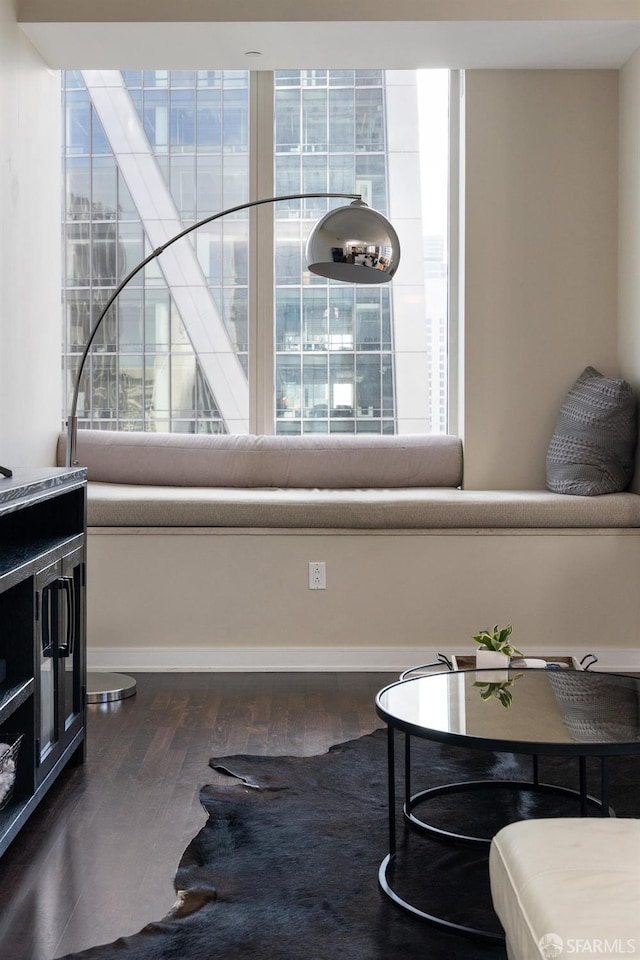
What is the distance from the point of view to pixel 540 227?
14.2ft

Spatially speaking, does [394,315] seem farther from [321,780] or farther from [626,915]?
[626,915]

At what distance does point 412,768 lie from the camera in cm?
270

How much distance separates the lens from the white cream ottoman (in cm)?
109

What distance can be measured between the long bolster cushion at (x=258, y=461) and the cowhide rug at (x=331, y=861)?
5.39 ft

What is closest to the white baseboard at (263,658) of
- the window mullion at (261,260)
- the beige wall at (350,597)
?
the beige wall at (350,597)

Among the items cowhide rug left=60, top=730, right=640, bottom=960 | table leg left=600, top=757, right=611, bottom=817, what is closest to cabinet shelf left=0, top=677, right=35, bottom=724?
cowhide rug left=60, top=730, right=640, bottom=960

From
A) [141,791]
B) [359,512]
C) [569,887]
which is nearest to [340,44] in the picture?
[359,512]

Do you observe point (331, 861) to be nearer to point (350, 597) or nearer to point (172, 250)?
point (350, 597)

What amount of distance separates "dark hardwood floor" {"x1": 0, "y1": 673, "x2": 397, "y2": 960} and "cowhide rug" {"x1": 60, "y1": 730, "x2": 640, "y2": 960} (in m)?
0.07

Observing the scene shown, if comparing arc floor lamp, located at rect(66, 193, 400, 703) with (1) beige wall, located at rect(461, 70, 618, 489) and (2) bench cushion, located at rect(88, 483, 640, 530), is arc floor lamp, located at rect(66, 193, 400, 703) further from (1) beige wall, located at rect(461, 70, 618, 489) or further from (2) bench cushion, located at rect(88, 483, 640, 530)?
(1) beige wall, located at rect(461, 70, 618, 489)

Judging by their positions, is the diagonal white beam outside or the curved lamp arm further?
the diagonal white beam outside

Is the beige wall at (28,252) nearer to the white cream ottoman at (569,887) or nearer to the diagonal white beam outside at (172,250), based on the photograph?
the diagonal white beam outside at (172,250)

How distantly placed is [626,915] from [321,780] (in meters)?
1.56

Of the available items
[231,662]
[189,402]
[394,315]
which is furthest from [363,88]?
[231,662]
